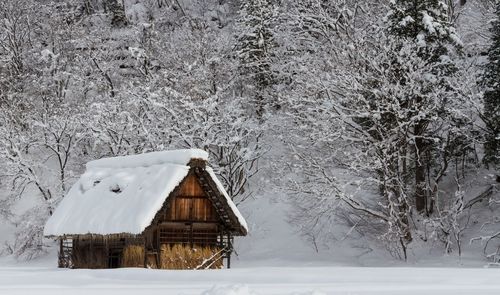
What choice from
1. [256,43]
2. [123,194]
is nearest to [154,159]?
[123,194]

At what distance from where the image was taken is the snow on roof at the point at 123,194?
31.3 m

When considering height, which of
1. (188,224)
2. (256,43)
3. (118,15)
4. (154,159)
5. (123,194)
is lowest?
(188,224)

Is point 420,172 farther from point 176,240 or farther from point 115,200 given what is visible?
point 115,200

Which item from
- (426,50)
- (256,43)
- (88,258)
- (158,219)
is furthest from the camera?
Answer: (256,43)

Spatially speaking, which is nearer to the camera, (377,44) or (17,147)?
(377,44)

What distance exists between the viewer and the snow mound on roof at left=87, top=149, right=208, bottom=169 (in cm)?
3262

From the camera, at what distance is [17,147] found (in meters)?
45.2

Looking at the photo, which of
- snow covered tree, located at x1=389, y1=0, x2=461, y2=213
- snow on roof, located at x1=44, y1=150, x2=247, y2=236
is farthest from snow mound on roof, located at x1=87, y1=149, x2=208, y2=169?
snow covered tree, located at x1=389, y1=0, x2=461, y2=213

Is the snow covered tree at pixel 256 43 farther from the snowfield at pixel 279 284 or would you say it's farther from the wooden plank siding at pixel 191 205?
the snowfield at pixel 279 284

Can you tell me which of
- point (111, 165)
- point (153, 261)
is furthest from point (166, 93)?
point (153, 261)

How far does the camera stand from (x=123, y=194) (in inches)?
1334

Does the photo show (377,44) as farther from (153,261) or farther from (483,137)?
(153,261)

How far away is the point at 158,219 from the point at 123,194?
3591 mm

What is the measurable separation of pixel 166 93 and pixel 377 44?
511 inches
